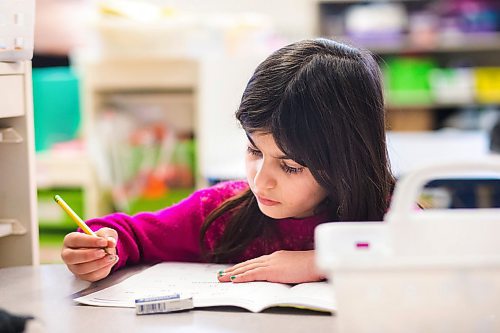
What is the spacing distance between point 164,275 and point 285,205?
0.19m

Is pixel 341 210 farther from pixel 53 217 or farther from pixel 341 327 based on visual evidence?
pixel 53 217

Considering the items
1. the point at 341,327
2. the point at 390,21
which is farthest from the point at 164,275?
the point at 390,21

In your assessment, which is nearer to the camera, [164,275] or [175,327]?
[175,327]

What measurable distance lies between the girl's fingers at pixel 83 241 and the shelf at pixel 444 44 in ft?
12.5

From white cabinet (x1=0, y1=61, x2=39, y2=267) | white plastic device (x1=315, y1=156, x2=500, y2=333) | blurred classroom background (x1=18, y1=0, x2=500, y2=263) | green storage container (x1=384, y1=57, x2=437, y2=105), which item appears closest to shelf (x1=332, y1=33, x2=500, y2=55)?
green storage container (x1=384, y1=57, x2=437, y2=105)

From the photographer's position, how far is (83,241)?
101cm

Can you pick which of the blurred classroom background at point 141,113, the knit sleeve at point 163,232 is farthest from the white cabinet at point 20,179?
the blurred classroom background at point 141,113

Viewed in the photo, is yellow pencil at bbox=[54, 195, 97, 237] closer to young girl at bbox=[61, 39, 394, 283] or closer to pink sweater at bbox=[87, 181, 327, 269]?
young girl at bbox=[61, 39, 394, 283]

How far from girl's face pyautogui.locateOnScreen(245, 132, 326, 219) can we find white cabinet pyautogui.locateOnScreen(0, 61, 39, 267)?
13.0 inches

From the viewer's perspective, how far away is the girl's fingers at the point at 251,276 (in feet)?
3.33

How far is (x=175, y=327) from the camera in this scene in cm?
82

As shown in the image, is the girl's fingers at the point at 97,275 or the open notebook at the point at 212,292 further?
the girl's fingers at the point at 97,275

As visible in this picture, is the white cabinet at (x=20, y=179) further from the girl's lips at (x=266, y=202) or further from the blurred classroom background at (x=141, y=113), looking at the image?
the blurred classroom background at (x=141, y=113)

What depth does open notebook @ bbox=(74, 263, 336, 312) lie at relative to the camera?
2.92 ft
